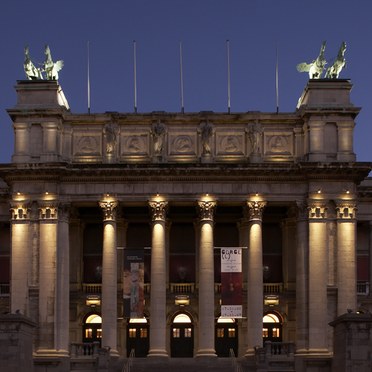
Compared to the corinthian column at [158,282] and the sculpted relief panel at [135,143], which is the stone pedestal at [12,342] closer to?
the corinthian column at [158,282]

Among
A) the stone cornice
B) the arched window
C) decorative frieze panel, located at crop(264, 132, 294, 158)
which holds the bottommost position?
the arched window

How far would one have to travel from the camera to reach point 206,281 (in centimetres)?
8425

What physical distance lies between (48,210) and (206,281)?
11.8 metres

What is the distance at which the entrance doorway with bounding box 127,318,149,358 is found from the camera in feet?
289

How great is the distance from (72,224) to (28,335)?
60.4 feet

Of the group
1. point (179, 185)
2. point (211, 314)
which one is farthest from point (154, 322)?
point (179, 185)

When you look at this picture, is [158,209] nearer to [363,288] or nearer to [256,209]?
[256,209]

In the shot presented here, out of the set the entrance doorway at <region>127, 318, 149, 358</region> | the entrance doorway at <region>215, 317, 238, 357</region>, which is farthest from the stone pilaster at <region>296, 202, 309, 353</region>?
the entrance doorway at <region>127, 318, 149, 358</region>

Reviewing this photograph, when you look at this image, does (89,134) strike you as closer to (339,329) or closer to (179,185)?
(179,185)

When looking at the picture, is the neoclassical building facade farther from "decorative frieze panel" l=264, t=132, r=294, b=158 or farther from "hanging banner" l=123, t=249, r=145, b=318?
"hanging banner" l=123, t=249, r=145, b=318

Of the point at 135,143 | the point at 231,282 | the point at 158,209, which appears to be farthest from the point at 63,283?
the point at 231,282

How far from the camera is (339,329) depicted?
71.2m

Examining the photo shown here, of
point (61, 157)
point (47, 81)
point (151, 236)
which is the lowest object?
point (151, 236)

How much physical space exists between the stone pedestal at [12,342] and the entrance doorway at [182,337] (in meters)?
20.6
